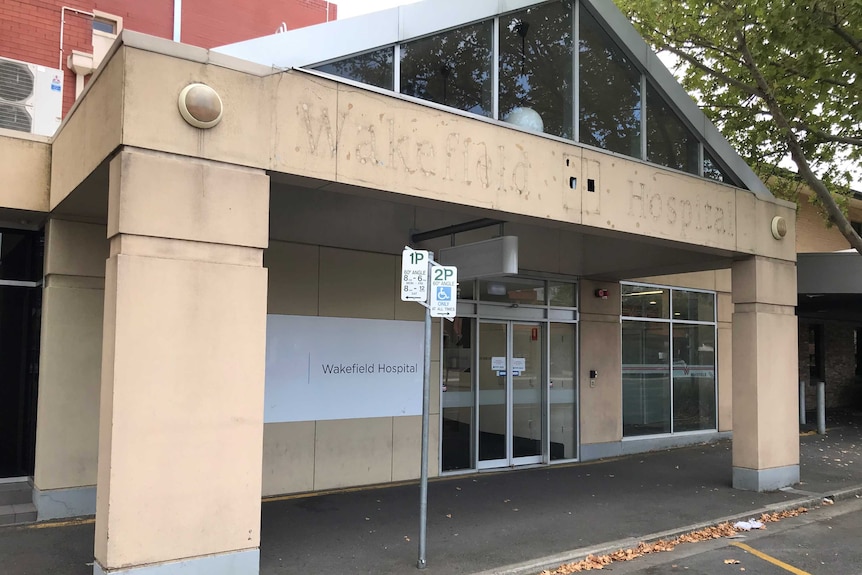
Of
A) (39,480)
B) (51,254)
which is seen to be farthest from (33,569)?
(51,254)

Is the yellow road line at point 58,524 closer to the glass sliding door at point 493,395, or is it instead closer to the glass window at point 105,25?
the glass sliding door at point 493,395

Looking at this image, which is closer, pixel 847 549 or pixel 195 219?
pixel 195 219

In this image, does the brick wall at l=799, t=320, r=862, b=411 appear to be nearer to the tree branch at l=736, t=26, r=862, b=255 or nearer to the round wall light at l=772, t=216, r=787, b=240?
the tree branch at l=736, t=26, r=862, b=255

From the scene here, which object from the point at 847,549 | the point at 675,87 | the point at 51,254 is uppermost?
the point at 675,87

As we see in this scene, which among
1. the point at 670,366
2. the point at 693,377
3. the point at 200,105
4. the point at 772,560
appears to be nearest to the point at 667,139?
the point at 772,560

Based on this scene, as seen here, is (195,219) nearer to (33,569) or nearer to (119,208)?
(119,208)

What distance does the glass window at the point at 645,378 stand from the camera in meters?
12.7

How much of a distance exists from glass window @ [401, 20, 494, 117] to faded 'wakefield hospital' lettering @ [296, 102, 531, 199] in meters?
0.51

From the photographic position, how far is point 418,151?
20.2 ft

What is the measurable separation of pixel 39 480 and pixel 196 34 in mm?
7544

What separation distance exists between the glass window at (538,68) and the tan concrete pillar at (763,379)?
3.98 m

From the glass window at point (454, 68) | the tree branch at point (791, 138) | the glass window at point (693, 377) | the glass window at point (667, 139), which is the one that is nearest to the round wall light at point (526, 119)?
the glass window at point (454, 68)

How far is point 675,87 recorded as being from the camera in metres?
8.94

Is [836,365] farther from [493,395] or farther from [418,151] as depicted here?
[418,151]
